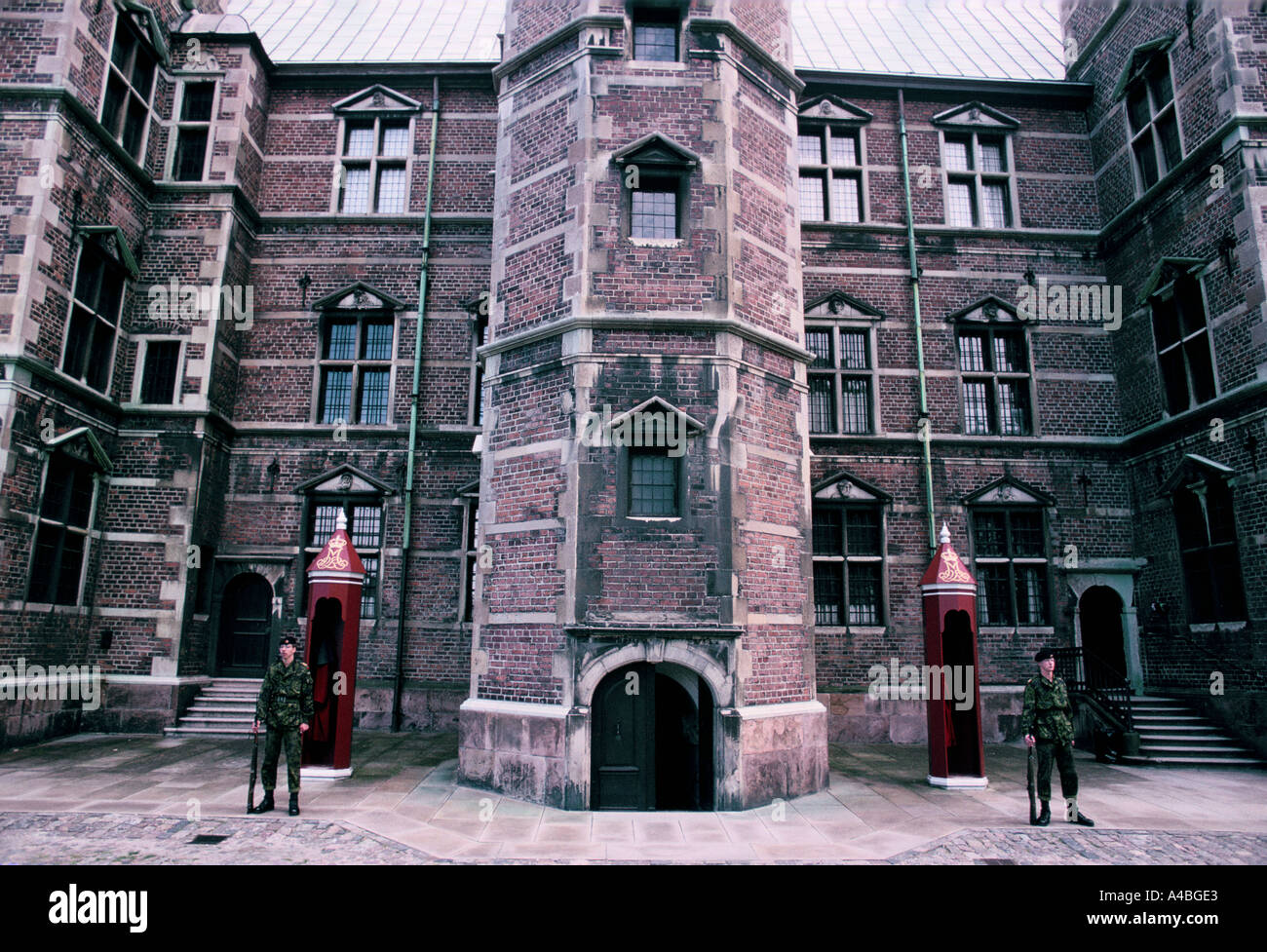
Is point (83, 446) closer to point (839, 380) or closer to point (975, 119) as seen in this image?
point (839, 380)

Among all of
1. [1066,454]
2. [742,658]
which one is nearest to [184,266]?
[742,658]

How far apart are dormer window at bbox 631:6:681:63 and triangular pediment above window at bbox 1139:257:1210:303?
9394 mm

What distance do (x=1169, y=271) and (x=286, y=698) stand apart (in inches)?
617

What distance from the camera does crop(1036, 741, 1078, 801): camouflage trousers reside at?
781 cm

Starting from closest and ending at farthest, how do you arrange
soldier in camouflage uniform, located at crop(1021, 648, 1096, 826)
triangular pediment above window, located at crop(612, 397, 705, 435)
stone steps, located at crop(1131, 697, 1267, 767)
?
1. soldier in camouflage uniform, located at crop(1021, 648, 1096, 826)
2. triangular pediment above window, located at crop(612, 397, 705, 435)
3. stone steps, located at crop(1131, 697, 1267, 767)

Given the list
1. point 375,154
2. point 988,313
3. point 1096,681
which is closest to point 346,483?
point 375,154

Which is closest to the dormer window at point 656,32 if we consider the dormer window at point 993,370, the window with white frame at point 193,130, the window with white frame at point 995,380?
the dormer window at point 993,370

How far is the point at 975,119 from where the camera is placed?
1533 centimetres

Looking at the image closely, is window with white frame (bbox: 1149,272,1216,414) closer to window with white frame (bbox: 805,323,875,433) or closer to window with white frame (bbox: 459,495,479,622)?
window with white frame (bbox: 805,323,875,433)

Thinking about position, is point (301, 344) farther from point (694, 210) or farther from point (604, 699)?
point (604, 699)

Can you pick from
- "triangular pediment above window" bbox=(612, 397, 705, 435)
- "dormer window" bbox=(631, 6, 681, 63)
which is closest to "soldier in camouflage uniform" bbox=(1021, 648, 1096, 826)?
"triangular pediment above window" bbox=(612, 397, 705, 435)

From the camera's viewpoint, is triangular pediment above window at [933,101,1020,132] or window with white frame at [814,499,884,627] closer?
window with white frame at [814,499,884,627]

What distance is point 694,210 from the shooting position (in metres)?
9.88

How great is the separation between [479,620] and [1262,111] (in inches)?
578
